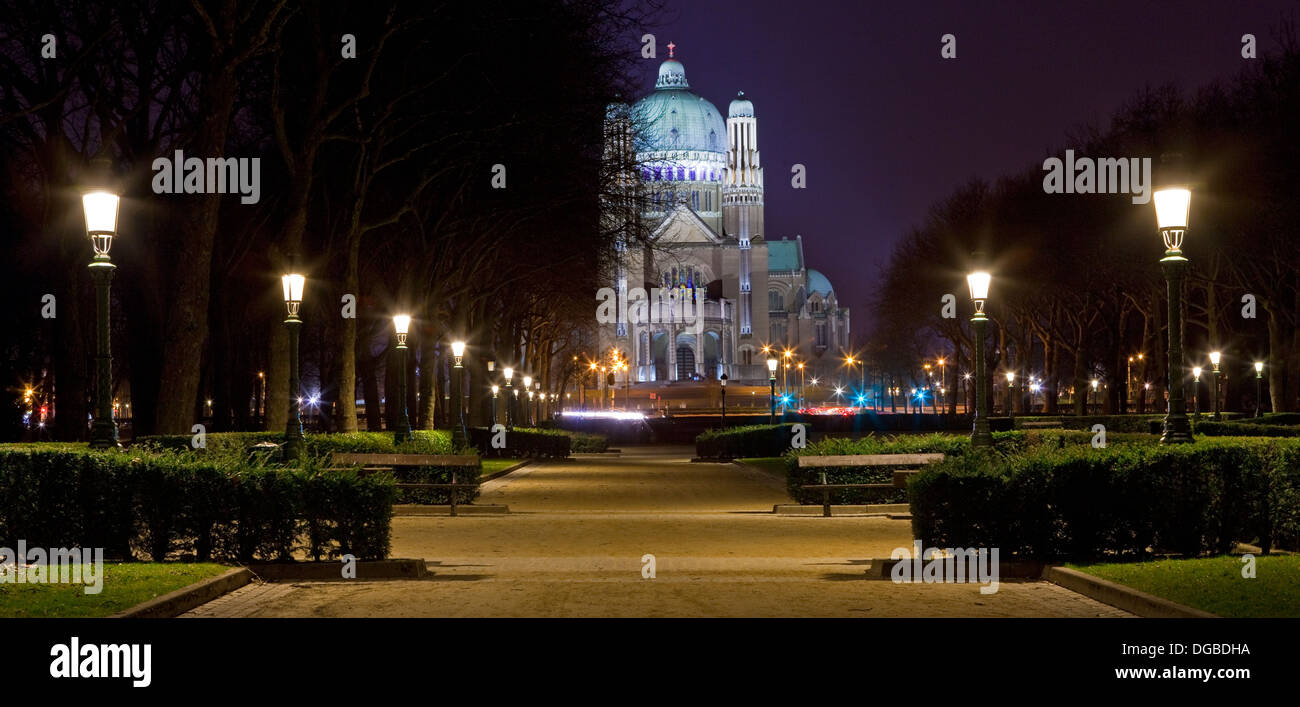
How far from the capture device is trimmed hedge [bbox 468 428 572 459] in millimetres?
50531

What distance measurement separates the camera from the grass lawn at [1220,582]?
10848mm

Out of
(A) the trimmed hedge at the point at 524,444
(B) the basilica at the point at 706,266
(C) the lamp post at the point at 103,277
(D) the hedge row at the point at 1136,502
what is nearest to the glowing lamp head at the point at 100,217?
(C) the lamp post at the point at 103,277

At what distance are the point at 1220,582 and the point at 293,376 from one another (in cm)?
1441

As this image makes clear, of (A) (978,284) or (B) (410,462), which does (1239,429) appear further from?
(B) (410,462)

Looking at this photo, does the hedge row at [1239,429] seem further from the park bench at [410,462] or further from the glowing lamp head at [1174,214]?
the park bench at [410,462]

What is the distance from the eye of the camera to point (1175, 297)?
667 inches

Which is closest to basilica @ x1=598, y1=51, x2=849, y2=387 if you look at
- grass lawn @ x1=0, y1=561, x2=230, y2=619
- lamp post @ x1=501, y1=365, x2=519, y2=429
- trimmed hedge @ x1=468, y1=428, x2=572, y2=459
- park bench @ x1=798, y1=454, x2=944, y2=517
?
lamp post @ x1=501, y1=365, x2=519, y2=429

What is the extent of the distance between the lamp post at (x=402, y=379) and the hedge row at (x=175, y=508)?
1691cm

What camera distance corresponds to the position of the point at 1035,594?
12930mm

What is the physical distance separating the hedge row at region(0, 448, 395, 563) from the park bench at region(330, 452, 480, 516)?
8906mm

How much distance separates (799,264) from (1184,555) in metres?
168
